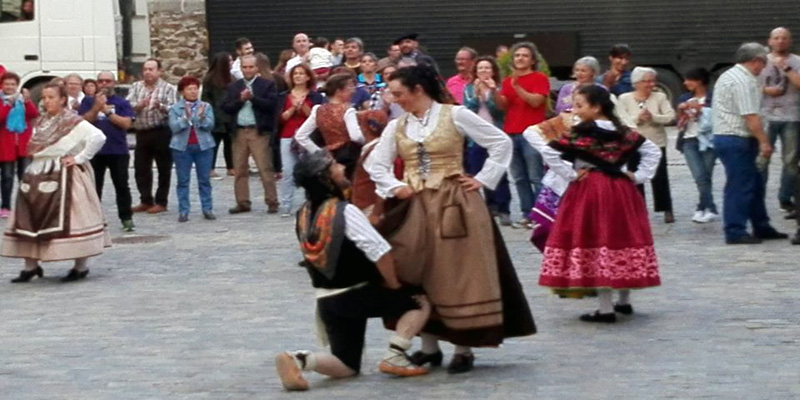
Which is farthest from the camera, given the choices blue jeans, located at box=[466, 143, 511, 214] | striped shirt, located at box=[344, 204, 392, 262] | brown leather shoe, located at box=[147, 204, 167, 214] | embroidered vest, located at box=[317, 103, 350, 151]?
brown leather shoe, located at box=[147, 204, 167, 214]

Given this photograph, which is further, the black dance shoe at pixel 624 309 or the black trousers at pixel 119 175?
the black trousers at pixel 119 175

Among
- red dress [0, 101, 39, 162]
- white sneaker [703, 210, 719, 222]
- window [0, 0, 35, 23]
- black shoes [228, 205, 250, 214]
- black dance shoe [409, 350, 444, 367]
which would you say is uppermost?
window [0, 0, 35, 23]

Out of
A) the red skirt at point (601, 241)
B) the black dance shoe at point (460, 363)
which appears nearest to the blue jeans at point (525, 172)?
the red skirt at point (601, 241)

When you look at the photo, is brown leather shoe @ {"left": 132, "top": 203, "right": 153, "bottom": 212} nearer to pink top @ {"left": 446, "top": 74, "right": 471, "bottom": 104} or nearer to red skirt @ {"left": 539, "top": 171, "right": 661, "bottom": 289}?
pink top @ {"left": 446, "top": 74, "right": 471, "bottom": 104}

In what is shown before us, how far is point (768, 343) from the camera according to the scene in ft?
30.9

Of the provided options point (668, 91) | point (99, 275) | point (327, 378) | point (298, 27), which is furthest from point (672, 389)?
point (298, 27)

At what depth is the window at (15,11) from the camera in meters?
26.1

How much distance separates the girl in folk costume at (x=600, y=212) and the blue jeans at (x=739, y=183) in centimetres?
334

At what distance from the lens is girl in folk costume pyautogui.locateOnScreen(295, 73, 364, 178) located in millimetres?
12773

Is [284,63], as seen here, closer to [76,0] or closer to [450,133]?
[76,0]

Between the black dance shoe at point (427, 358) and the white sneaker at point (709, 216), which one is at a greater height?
the black dance shoe at point (427, 358)

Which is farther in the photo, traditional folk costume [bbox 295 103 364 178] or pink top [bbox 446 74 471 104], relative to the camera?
pink top [bbox 446 74 471 104]

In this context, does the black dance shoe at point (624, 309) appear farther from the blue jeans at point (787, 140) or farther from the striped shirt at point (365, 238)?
the blue jeans at point (787, 140)

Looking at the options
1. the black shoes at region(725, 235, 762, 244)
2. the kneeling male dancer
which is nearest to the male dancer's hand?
the kneeling male dancer
